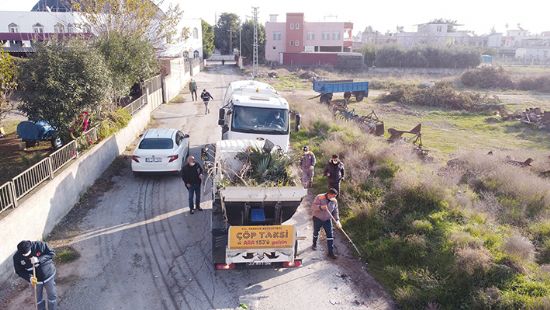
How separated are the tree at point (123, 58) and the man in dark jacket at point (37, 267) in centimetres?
1151

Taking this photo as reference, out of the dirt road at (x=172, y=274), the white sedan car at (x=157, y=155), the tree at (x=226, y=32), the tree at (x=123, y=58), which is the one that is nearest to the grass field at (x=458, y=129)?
the white sedan car at (x=157, y=155)

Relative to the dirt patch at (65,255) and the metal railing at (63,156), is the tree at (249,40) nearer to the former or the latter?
Result: the metal railing at (63,156)

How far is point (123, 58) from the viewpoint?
1944 centimetres

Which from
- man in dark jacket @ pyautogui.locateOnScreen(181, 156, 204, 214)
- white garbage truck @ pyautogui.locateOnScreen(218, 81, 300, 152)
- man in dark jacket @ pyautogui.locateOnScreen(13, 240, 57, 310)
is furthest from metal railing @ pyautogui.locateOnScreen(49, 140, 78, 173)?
white garbage truck @ pyautogui.locateOnScreen(218, 81, 300, 152)

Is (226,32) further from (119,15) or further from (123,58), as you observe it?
(123,58)

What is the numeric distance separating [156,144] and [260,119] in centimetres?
366

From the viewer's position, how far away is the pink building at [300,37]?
68.6m

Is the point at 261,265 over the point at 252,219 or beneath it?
beneath

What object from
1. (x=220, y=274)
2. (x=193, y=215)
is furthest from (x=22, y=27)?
(x=220, y=274)

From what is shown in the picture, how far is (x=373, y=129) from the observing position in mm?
21203

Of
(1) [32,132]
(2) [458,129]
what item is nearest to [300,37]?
(2) [458,129]

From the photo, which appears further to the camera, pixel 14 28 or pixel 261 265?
pixel 14 28

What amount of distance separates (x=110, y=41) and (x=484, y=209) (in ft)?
55.6

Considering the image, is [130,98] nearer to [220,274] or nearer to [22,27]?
[220,274]
